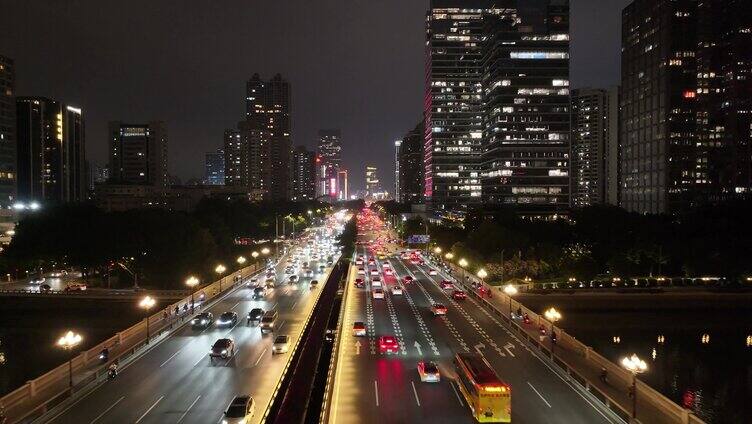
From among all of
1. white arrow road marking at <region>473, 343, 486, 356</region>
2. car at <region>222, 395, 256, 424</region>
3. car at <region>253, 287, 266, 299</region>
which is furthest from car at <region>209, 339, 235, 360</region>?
car at <region>253, 287, 266, 299</region>

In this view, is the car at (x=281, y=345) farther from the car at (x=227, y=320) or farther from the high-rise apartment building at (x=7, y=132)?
the high-rise apartment building at (x=7, y=132)

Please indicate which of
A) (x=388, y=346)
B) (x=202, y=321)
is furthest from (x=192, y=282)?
(x=388, y=346)

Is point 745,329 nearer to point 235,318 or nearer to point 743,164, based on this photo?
point 235,318

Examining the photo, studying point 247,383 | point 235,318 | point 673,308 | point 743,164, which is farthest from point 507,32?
point 247,383

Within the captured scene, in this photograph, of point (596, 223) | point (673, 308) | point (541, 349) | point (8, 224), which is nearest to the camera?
point (541, 349)

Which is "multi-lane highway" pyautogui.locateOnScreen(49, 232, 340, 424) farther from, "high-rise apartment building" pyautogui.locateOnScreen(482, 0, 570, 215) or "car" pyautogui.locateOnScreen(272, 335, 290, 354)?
"high-rise apartment building" pyautogui.locateOnScreen(482, 0, 570, 215)

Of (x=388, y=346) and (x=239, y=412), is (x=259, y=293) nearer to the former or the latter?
(x=388, y=346)
